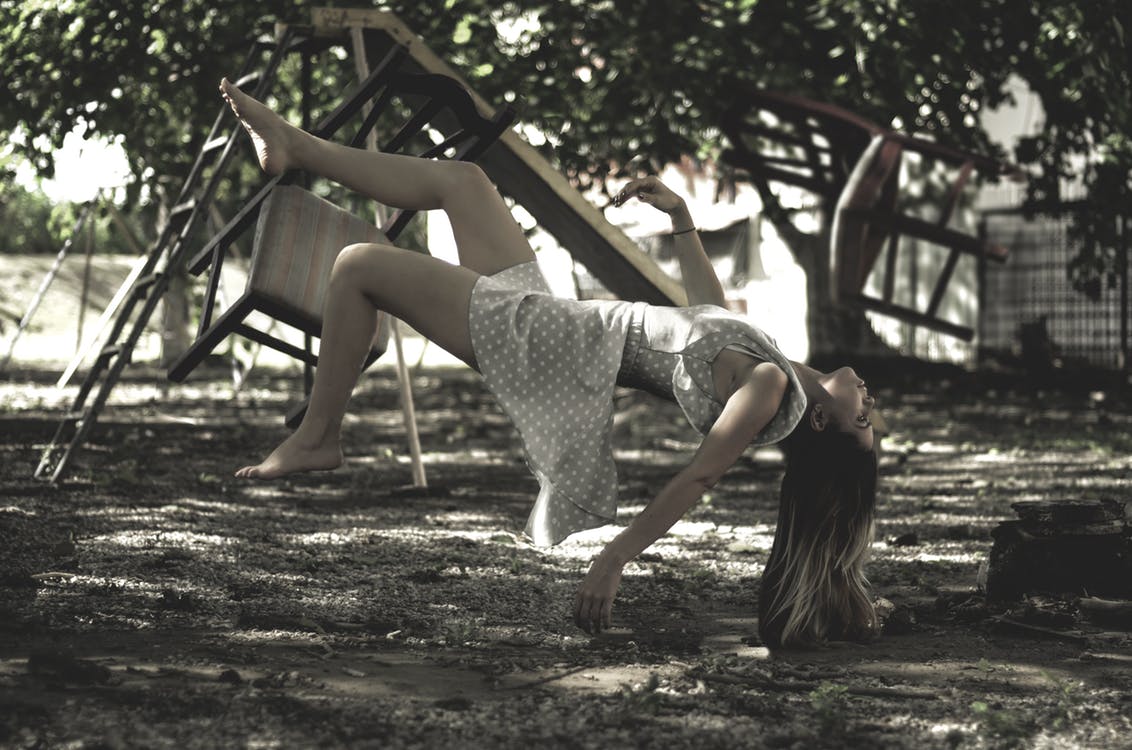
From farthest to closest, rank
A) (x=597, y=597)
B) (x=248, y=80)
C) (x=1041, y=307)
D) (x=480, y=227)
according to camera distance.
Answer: (x=1041, y=307)
(x=248, y=80)
(x=480, y=227)
(x=597, y=597)

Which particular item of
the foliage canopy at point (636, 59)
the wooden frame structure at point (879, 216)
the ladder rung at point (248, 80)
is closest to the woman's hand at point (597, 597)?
the ladder rung at point (248, 80)

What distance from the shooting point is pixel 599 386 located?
3.15m

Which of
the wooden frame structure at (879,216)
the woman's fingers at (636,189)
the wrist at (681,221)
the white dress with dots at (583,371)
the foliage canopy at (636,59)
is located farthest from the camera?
the foliage canopy at (636,59)

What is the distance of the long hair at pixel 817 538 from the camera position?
3.12m

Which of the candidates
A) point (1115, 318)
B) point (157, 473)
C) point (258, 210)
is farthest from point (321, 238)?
point (1115, 318)

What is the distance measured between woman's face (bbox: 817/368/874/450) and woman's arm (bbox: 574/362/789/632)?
22 centimetres

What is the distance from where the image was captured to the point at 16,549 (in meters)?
3.87

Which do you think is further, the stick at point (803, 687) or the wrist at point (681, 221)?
the wrist at point (681, 221)

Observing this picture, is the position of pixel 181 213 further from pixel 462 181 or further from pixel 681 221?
pixel 681 221

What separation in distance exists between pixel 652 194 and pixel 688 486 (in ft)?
3.28

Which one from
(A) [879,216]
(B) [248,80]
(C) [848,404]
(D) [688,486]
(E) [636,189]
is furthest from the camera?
(A) [879,216]

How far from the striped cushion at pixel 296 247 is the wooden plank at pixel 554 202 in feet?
5.42

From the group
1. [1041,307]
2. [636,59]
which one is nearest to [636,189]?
[636,59]

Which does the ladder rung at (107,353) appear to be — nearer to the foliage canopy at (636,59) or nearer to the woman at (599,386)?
the woman at (599,386)
